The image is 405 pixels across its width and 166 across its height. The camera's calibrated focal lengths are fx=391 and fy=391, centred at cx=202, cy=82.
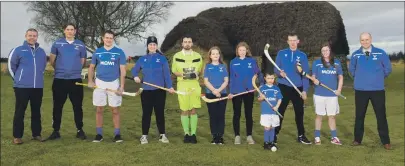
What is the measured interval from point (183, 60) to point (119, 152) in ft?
5.54

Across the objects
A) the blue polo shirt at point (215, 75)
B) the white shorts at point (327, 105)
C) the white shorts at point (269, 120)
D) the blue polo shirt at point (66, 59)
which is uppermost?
the blue polo shirt at point (66, 59)

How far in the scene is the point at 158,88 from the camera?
20.2ft

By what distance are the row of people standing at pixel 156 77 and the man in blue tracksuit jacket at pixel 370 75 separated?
0.02 m

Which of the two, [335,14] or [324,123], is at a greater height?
[335,14]

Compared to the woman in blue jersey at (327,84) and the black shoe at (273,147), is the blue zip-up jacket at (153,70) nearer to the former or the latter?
the black shoe at (273,147)

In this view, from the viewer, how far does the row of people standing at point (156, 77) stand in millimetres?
6082

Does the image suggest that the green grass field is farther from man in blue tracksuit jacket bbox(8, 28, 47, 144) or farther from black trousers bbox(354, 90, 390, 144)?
man in blue tracksuit jacket bbox(8, 28, 47, 144)

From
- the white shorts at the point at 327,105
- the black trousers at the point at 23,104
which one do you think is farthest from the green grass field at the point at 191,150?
the white shorts at the point at 327,105

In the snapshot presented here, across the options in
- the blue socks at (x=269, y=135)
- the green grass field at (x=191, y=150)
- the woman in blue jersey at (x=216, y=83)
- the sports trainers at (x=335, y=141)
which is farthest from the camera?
the sports trainers at (x=335, y=141)

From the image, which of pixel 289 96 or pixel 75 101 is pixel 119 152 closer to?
pixel 75 101

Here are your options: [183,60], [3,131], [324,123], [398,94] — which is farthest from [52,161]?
[398,94]

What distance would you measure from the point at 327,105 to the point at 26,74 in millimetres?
4822

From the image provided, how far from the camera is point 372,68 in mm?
6242

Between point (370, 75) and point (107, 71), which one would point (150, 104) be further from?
point (370, 75)
